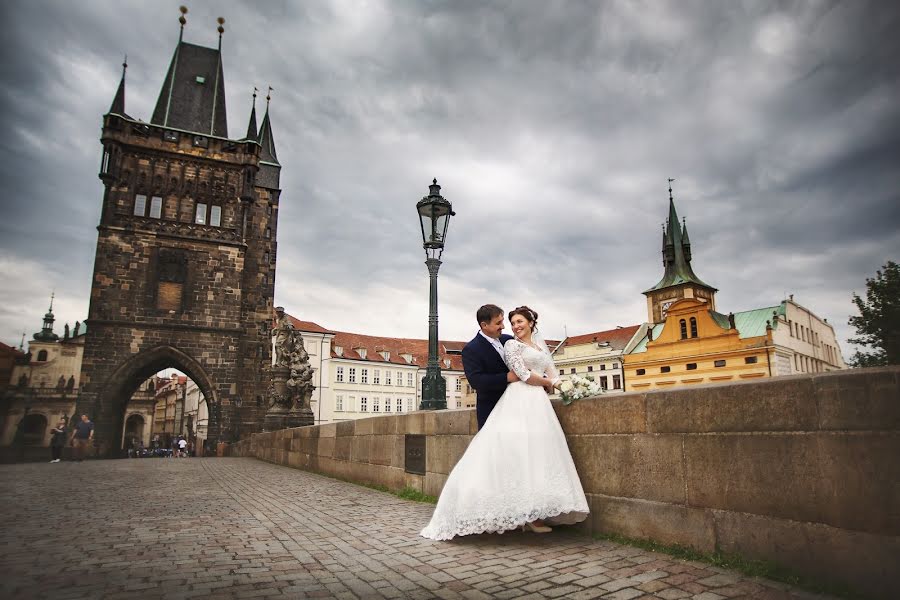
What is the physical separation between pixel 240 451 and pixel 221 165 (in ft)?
61.2

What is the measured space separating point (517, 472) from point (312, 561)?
64.7 inches

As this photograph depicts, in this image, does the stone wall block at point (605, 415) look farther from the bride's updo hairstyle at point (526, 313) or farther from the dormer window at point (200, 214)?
the dormer window at point (200, 214)

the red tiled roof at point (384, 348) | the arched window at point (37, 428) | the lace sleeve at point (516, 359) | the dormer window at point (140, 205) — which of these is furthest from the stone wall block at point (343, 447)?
the arched window at point (37, 428)

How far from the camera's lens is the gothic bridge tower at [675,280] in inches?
2608

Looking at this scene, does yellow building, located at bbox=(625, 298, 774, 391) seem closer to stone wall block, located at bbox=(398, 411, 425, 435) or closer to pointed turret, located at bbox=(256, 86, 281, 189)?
pointed turret, located at bbox=(256, 86, 281, 189)

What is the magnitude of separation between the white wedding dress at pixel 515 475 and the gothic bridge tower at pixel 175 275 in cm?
2938

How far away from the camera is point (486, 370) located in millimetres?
4805

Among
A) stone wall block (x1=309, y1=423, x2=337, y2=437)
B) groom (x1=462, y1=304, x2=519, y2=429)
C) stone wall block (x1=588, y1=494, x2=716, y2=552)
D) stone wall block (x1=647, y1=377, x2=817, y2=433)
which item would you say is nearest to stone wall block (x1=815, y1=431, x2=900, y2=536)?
stone wall block (x1=647, y1=377, x2=817, y2=433)

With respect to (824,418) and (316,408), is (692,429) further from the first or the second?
(316,408)

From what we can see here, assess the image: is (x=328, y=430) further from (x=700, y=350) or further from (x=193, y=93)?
(x=700, y=350)

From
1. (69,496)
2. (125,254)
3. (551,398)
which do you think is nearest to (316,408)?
(125,254)

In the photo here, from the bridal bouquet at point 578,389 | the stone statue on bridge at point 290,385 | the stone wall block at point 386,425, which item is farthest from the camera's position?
the stone statue on bridge at point 290,385

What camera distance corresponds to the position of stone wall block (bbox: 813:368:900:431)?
2.72 m

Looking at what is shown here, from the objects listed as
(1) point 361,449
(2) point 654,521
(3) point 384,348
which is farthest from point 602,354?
(2) point 654,521
